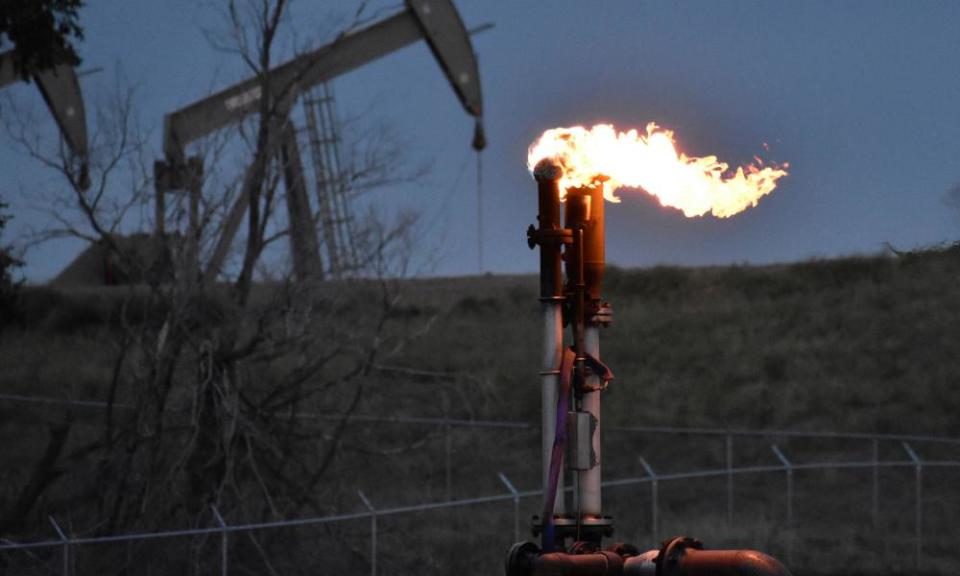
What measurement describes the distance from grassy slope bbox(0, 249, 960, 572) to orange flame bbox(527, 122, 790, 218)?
15.2m

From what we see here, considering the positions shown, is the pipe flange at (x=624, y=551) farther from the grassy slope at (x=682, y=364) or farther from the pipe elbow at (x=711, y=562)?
the grassy slope at (x=682, y=364)

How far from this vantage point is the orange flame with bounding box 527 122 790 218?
10.7 meters

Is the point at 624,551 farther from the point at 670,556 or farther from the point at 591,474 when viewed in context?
the point at 670,556

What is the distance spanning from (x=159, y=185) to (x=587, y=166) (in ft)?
46.3

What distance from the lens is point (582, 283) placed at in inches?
397

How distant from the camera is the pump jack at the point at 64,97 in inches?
1029

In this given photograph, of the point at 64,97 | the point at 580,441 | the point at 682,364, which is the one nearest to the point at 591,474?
the point at 580,441

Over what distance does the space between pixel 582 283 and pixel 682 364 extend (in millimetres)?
33117

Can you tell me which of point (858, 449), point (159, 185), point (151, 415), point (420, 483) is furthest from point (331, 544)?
point (858, 449)

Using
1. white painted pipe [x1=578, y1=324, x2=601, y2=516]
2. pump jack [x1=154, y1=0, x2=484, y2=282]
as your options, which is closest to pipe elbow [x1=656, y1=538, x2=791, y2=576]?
white painted pipe [x1=578, y1=324, x2=601, y2=516]

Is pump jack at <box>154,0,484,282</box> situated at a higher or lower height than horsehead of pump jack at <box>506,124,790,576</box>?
higher

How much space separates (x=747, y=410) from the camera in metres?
38.6

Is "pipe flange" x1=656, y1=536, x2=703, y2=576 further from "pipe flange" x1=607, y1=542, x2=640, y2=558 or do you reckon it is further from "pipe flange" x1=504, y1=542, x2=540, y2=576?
"pipe flange" x1=504, y1=542, x2=540, y2=576

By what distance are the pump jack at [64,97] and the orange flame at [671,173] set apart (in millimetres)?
14595
